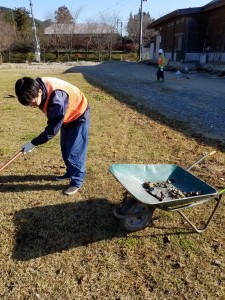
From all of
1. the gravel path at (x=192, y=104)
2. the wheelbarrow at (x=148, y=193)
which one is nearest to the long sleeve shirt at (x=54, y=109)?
the wheelbarrow at (x=148, y=193)

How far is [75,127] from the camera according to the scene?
355cm

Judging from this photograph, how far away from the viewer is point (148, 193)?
10.4 feet

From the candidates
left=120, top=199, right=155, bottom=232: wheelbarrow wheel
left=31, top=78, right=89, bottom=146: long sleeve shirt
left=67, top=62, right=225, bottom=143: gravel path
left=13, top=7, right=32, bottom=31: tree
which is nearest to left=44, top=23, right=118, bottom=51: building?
left=13, top=7, right=32, bottom=31: tree

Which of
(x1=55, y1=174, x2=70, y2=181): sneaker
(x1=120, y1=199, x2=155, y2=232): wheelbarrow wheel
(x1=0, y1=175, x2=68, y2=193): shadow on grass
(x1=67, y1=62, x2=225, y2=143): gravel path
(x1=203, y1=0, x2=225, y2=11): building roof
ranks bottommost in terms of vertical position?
(x1=67, y1=62, x2=225, y2=143): gravel path

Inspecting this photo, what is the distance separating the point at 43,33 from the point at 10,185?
47.9 metres

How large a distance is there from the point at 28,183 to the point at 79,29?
49591 mm

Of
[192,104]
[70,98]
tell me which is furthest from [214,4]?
A: [70,98]

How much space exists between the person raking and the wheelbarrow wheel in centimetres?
99

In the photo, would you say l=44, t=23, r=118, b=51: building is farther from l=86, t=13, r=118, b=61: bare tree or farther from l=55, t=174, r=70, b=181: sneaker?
l=55, t=174, r=70, b=181: sneaker

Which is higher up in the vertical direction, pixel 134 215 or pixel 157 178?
pixel 157 178

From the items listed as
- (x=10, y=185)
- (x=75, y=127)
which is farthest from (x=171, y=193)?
(x=10, y=185)

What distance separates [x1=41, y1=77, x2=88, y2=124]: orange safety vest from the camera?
3086 millimetres

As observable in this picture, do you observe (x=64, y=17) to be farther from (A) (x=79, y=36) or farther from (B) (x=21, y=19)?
(B) (x=21, y=19)

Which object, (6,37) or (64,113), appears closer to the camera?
(64,113)
